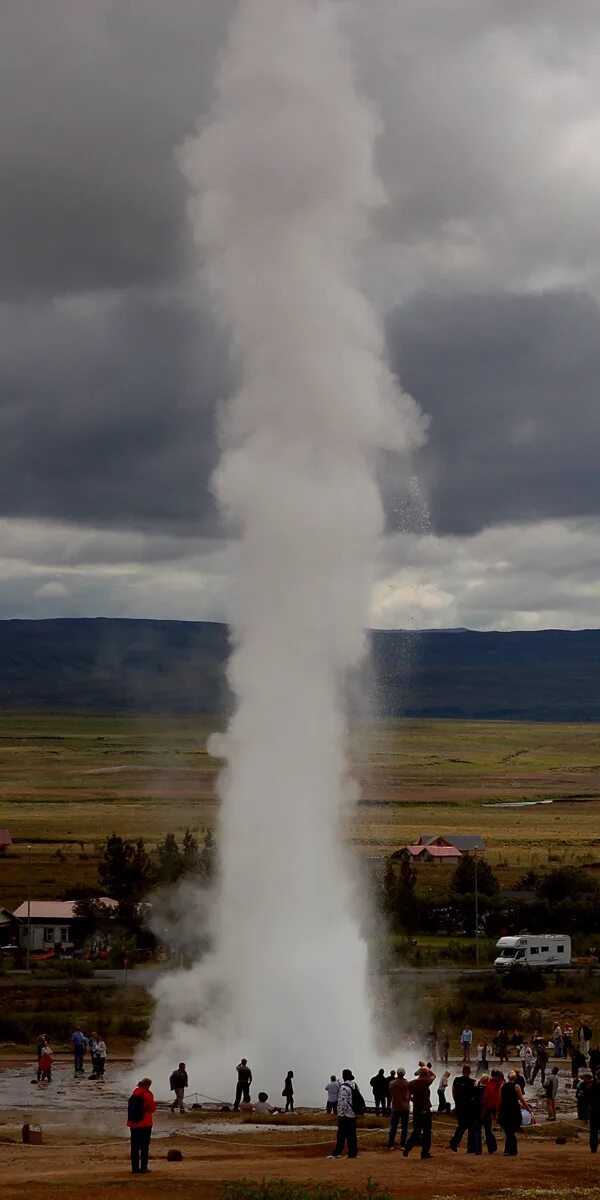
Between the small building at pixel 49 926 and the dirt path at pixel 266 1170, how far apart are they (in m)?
38.3

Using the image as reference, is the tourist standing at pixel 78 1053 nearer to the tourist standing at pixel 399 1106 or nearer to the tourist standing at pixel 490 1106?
the tourist standing at pixel 399 1106

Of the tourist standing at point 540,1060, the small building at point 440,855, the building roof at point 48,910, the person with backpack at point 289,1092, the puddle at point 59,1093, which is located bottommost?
the puddle at point 59,1093

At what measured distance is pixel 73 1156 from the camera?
920 inches

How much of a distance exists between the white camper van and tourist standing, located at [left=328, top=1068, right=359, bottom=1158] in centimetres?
2983

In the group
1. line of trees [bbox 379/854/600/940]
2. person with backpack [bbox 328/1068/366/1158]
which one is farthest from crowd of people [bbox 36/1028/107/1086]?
line of trees [bbox 379/854/600/940]

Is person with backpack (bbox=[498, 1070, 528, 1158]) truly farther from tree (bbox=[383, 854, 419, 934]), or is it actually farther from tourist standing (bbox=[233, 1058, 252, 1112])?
tree (bbox=[383, 854, 419, 934])

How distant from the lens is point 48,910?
63812 mm

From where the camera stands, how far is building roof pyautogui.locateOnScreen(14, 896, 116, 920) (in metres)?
62.9

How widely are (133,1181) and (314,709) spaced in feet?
44.0

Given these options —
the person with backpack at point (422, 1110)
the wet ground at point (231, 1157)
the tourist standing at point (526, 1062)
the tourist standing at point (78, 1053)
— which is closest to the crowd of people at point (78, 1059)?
the tourist standing at point (78, 1053)

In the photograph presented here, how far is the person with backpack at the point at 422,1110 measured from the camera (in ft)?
70.9

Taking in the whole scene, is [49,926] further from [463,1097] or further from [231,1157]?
[463,1097]

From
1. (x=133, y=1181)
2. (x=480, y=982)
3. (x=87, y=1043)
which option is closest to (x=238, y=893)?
(x=87, y=1043)

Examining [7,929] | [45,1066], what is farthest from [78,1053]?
[7,929]
